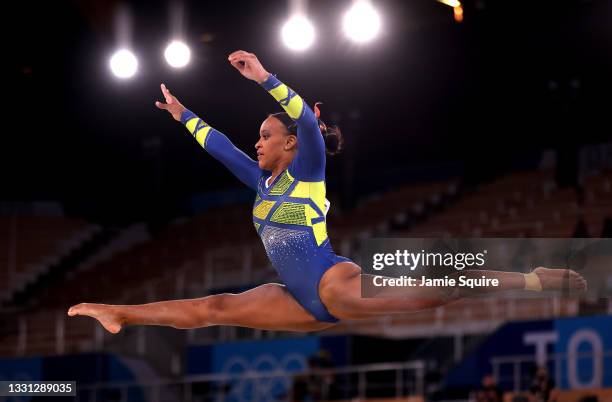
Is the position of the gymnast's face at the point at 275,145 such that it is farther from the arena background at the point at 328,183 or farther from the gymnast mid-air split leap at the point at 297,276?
the arena background at the point at 328,183

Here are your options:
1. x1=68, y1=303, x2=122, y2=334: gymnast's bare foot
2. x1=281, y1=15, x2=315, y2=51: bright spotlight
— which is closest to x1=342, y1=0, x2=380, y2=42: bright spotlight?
x1=281, y1=15, x2=315, y2=51: bright spotlight

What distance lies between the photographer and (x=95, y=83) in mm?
15148

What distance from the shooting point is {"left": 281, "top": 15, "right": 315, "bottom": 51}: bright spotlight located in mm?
10516

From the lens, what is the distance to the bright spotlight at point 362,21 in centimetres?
1029

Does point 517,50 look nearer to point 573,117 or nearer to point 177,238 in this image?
point 573,117

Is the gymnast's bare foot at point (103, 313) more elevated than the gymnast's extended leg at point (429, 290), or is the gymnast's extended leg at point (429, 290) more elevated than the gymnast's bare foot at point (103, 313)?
the gymnast's extended leg at point (429, 290)

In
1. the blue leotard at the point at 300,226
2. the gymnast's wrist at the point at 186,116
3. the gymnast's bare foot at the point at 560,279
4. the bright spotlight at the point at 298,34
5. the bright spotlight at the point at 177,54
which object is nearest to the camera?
the gymnast's bare foot at the point at 560,279

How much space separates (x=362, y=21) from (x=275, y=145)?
493 cm

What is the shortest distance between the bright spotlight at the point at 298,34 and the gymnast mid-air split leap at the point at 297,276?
188 inches

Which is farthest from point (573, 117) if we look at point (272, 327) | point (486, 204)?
point (272, 327)

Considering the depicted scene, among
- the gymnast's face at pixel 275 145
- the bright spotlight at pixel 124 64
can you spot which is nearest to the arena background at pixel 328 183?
the bright spotlight at pixel 124 64

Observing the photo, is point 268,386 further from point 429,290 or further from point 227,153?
point 429,290

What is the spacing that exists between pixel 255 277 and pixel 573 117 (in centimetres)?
529

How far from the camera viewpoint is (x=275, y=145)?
18.5 ft
